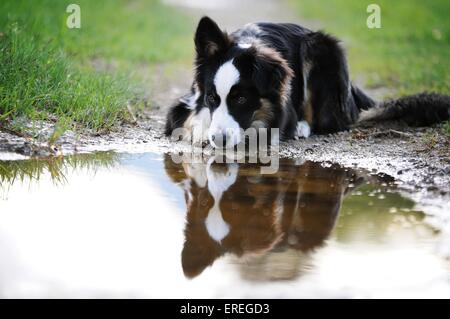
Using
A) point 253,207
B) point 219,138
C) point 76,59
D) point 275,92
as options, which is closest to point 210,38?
point 275,92

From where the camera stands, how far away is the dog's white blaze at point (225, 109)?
554 centimetres

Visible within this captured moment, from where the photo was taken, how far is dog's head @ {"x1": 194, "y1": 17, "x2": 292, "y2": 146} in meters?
5.61

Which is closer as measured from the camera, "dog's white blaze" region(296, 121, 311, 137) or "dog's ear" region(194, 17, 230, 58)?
"dog's ear" region(194, 17, 230, 58)

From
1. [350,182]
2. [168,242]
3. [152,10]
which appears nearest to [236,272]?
[168,242]

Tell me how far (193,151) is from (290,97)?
1.25 metres

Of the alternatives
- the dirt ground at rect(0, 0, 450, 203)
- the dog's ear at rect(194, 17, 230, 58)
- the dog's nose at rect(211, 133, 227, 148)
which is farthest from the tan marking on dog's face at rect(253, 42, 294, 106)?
the dog's nose at rect(211, 133, 227, 148)

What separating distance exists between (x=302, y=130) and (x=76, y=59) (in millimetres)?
3587

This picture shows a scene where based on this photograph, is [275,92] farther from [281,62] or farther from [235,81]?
[235,81]

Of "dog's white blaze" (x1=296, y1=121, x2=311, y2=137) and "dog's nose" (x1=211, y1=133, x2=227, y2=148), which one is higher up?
"dog's nose" (x1=211, y1=133, x2=227, y2=148)

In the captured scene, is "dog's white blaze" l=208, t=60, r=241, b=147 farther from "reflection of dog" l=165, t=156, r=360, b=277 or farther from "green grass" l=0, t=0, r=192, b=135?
"green grass" l=0, t=0, r=192, b=135

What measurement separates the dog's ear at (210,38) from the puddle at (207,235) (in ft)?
4.41

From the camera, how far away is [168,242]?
339 cm

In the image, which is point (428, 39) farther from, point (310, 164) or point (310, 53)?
point (310, 164)

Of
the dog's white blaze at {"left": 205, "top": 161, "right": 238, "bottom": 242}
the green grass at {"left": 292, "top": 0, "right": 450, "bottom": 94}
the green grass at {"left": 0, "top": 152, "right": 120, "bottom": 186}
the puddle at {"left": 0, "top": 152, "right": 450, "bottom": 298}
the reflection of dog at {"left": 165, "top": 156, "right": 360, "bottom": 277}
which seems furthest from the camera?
the green grass at {"left": 292, "top": 0, "right": 450, "bottom": 94}
